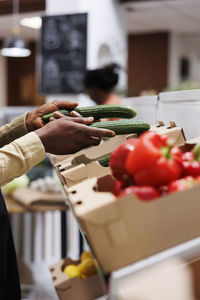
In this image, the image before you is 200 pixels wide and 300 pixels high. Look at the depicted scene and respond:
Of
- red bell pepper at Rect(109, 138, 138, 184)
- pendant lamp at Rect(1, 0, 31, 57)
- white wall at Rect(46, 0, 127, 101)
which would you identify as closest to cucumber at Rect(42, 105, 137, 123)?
red bell pepper at Rect(109, 138, 138, 184)

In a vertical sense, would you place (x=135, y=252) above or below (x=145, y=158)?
below

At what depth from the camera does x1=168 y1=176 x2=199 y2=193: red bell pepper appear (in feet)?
2.78

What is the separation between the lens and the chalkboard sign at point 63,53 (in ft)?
17.2

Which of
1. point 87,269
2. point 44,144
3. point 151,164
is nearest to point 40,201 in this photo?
point 87,269

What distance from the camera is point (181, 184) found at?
2.81 ft

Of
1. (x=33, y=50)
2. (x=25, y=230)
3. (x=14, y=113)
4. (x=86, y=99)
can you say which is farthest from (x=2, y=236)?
(x=33, y=50)

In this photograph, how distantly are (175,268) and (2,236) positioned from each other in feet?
1.83

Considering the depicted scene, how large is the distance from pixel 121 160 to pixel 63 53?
4.58 metres

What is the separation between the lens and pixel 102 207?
76 cm

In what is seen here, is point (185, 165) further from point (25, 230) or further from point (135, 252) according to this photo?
point (25, 230)

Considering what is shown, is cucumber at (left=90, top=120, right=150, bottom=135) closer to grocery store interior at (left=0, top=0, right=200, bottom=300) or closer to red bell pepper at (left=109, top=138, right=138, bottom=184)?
grocery store interior at (left=0, top=0, right=200, bottom=300)

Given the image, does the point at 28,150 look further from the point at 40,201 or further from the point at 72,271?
the point at 40,201

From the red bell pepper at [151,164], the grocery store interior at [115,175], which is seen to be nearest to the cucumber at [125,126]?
the grocery store interior at [115,175]

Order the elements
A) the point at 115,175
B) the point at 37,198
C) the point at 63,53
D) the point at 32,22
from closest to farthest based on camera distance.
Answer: the point at 115,175 → the point at 37,198 → the point at 63,53 → the point at 32,22
